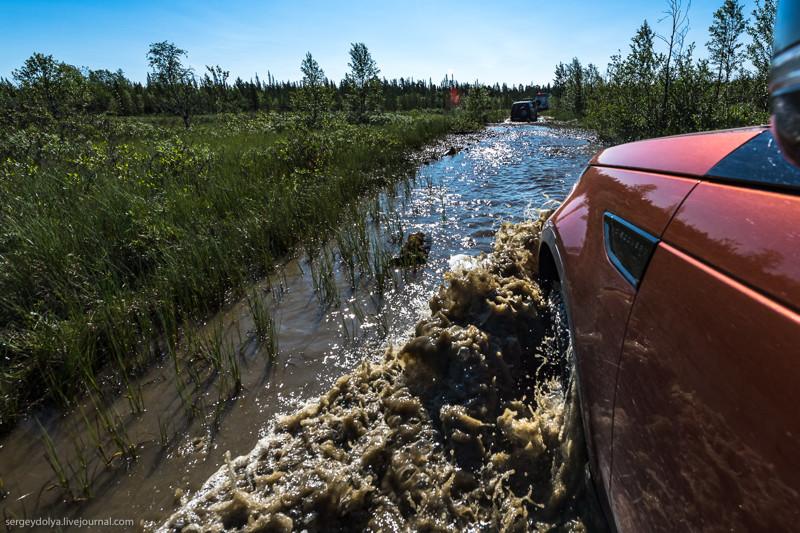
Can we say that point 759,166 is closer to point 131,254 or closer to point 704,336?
point 704,336

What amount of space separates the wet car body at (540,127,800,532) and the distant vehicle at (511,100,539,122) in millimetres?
35423

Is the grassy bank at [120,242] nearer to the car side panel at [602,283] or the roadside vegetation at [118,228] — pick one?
the roadside vegetation at [118,228]

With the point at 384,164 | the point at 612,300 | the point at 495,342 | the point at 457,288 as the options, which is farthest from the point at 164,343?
the point at 384,164

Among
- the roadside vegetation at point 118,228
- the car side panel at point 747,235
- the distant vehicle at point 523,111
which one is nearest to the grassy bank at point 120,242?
the roadside vegetation at point 118,228

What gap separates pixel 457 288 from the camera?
3270mm

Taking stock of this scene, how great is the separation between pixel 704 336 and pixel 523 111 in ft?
120

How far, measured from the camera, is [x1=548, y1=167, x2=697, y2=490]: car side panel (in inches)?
45.6

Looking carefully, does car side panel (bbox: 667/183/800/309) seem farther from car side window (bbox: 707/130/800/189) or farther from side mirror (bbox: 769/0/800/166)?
side mirror (bbox: 769/0/800/166)

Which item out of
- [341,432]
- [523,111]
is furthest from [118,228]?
[523,111]

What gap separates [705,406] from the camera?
30.6 inches

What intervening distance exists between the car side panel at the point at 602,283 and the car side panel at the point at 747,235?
0.10 m

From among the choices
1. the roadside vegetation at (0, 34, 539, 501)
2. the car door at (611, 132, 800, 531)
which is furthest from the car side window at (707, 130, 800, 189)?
the roadside vegetation at (0, 34, 539, 501)

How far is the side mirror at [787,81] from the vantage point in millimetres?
447

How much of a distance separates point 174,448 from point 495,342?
2.38 metres
